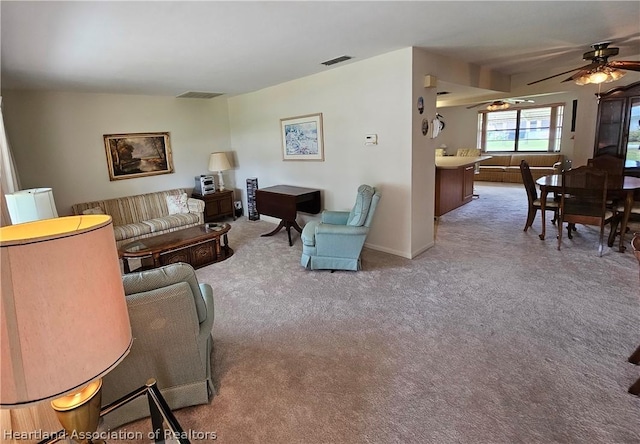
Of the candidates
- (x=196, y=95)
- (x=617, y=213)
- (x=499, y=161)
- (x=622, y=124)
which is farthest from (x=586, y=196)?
(x=499, y=161)

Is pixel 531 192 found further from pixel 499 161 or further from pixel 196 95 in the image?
pixel 499 161

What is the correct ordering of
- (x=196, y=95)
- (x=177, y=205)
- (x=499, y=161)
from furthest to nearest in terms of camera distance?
(x=499, y=161)
(x=196, y=95)
(x=177, y=205)

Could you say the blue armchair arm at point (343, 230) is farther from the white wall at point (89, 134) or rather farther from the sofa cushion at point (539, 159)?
the sofa cushion at point (539, 159)

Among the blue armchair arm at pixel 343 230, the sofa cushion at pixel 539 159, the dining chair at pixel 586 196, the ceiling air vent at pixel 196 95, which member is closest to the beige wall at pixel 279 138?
the ceiling air vent at pixel 196 95

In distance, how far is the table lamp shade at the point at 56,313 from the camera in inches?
29.6

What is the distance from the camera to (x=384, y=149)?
13.5ft

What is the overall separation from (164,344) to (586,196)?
4.62 meters

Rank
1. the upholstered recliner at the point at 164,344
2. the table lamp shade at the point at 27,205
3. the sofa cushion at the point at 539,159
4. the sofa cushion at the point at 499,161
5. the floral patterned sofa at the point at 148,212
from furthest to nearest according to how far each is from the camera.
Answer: the sofa cushion at the point at 499,161
the sofa cushion at the point at 539,159
the floral patterned sofa at the point at 148,212
the table lamp shade at the point at 27,205
the upholstered recliner at the point at 164,344

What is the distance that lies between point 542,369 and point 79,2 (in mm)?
3569

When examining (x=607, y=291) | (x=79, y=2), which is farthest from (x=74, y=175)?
(x=607, y=291)

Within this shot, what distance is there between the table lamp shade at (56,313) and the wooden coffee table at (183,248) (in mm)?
3041

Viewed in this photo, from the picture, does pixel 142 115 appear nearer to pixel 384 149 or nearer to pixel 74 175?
pixel 74 175

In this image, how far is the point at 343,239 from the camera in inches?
145

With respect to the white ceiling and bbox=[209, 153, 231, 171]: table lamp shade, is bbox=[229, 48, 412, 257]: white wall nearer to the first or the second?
the white ceiling
